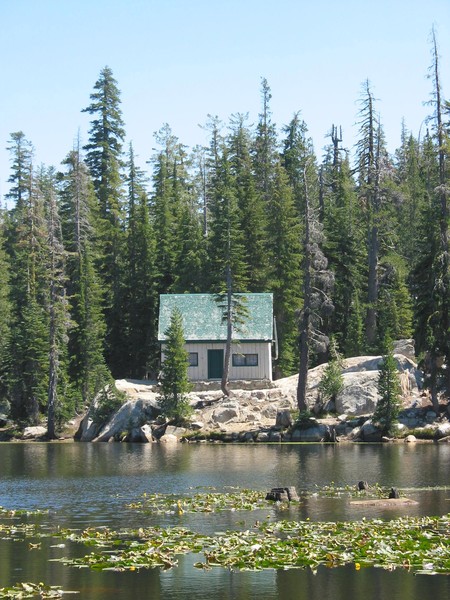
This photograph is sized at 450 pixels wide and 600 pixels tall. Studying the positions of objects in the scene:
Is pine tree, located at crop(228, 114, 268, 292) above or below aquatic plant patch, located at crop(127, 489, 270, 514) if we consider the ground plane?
above

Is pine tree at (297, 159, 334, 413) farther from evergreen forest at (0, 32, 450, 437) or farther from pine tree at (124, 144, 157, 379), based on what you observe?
pine tree at (124, 144, 157, 379)

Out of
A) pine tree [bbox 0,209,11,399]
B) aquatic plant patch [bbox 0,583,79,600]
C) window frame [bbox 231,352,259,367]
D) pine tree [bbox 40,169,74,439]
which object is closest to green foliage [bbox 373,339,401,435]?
window frame [bbox 231,352,259,367]

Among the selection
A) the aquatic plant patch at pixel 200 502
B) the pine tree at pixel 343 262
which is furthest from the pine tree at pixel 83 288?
the aquatic plant patch at pixel 200 502

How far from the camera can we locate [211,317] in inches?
2527

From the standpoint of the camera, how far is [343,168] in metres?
88.7

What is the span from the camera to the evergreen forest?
55.8 metres

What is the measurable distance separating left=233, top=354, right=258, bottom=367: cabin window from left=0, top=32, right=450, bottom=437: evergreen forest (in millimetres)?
3522

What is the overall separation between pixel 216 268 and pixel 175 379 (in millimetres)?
14370

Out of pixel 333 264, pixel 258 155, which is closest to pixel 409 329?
pixel 333 264

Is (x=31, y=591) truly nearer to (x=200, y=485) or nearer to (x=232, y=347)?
(x=200, y=485)

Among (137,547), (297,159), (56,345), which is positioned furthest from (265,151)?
(137,547)

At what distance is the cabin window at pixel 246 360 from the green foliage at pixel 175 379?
18.9ft

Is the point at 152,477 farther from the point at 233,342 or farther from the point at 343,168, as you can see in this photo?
the point at 343,168

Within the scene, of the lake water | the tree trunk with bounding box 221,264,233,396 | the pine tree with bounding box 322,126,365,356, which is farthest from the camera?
the pine tree with bounding box 322,126,365,356
